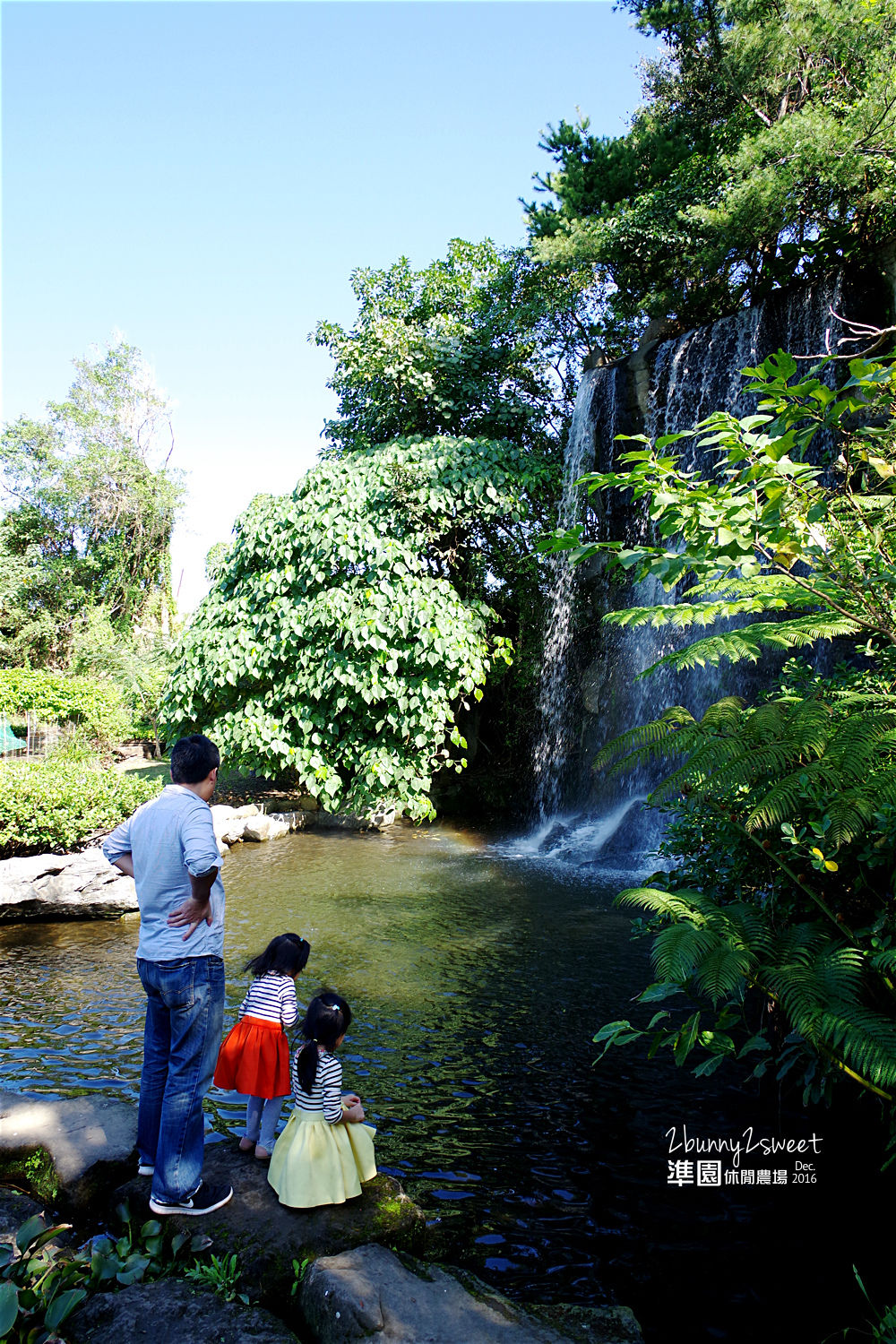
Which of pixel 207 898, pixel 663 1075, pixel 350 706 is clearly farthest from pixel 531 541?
pixel 207 898

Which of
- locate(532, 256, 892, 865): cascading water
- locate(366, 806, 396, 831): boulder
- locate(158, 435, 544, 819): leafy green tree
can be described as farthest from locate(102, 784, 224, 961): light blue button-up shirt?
locate(366, 806, 396, 831): boulder

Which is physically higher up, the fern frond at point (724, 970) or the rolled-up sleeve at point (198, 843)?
the rolled-up sleeve at point (198, 843)

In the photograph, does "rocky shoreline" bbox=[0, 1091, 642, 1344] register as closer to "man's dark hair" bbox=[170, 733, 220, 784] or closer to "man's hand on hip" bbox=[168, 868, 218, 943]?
"man's hand on hip" bbox=[168, 868, 218, 943]

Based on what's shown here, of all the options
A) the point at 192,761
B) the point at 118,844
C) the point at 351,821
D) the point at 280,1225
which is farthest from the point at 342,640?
the point at 280,1225

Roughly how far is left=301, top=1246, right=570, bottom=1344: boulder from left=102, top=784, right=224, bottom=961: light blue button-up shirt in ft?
4.00

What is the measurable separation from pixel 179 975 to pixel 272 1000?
52 centimetres

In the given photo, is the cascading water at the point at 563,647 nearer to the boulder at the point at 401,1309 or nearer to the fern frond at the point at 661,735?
the fern frond at the point at 661,735

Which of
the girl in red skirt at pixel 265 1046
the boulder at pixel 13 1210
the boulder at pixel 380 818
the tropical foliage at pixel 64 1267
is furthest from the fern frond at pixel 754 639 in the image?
the boulder at pixel 380 818

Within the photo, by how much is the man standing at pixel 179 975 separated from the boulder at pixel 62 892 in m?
4.98

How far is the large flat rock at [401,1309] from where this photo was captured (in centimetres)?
256

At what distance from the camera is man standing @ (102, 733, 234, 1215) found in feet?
10.5

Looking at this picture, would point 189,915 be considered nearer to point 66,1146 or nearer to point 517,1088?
point 66,1146

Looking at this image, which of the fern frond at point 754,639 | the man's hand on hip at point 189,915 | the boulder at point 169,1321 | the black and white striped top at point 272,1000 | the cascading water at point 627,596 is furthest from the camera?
the cascading water at point 627,596

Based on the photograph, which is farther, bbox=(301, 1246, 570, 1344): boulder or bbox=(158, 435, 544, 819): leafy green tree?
bbox=(158, 435, 544, 819): leafy green tree
